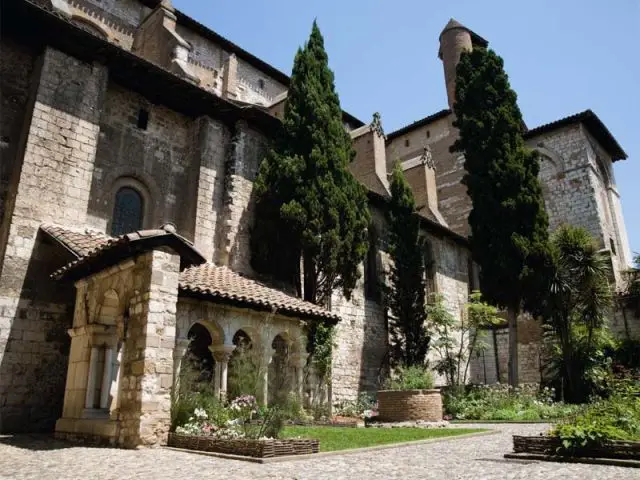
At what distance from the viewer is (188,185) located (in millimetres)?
14555

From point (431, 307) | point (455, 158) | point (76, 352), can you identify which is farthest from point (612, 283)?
point (76, 352)

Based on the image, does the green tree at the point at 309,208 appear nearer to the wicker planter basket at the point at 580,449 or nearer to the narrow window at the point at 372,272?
the narrow window at the point at 372,272

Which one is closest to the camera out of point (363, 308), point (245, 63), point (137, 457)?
point (137, 457)

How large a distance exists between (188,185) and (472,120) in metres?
A: 12.0

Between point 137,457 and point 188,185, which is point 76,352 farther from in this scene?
point 188,185

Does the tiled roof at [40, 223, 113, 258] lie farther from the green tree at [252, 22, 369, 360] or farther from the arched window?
the green tree at [252, 22, 369, 360]

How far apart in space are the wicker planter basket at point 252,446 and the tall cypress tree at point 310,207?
294 inches

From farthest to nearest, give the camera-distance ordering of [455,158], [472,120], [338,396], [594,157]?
1. [455,158]
2. [594,157]
3. [472,120]
4. [338,396]

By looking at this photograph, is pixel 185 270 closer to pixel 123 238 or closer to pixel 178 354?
pixel 178 354

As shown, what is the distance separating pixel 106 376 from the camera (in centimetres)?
938

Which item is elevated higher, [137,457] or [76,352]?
[76,352]

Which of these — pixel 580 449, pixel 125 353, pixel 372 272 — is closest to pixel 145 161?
pixel 125 353

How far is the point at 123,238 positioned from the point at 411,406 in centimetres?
876

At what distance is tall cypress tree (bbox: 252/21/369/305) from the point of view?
1444cm
